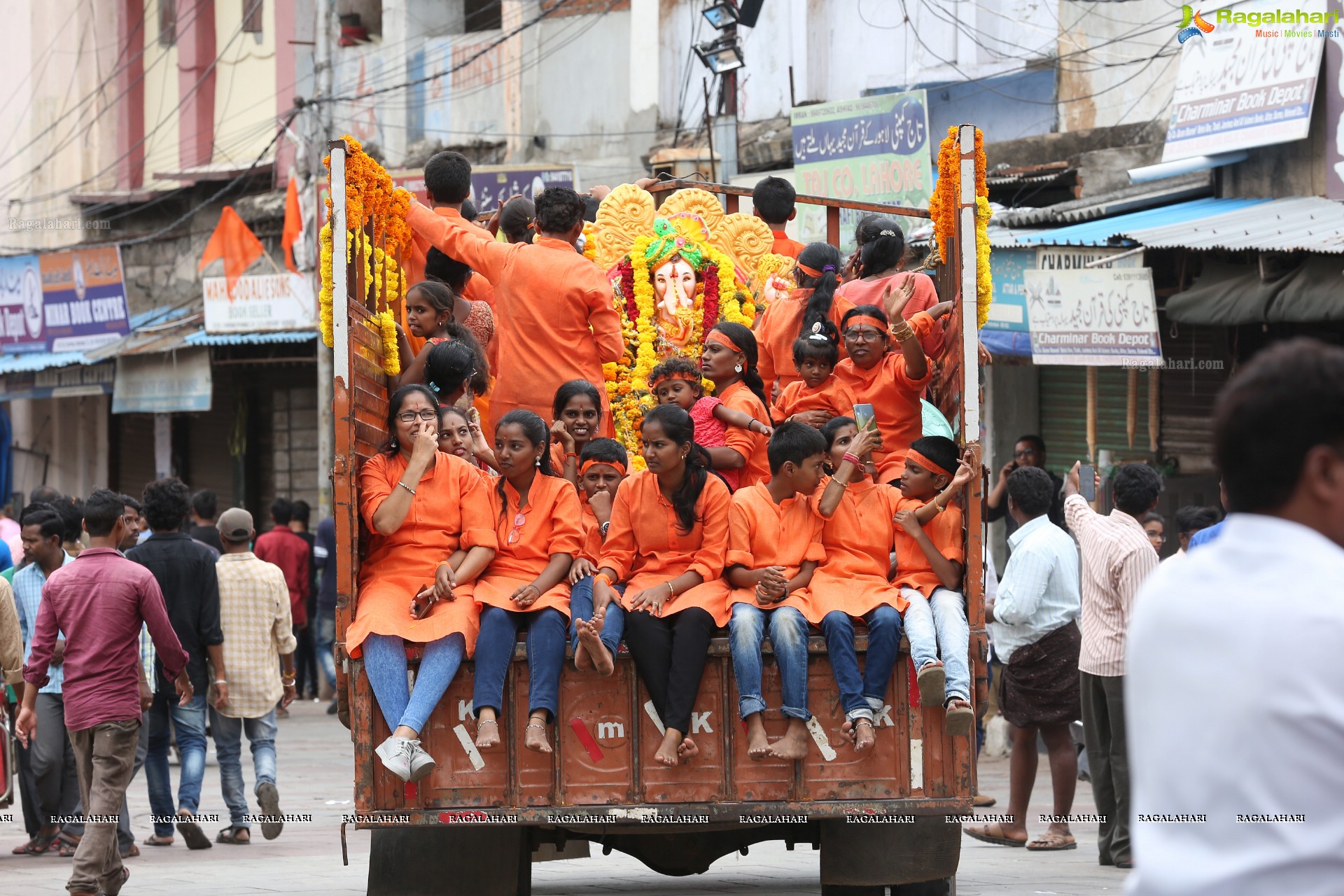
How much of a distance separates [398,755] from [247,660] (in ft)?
14.0

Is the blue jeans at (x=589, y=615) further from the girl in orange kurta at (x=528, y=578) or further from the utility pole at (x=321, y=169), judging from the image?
the utility pole at (x=321, y=169)

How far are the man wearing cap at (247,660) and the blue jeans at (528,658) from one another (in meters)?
3.94

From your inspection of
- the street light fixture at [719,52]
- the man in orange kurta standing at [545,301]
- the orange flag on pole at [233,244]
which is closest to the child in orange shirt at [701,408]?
the man in orange kurta standing at [545,301]

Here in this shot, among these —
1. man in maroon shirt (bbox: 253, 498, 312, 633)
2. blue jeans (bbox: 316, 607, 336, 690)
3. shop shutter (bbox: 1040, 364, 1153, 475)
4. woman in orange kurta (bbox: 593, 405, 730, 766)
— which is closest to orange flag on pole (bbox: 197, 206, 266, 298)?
man in maroon shirt (bbox: 253, 498, 312, 633)

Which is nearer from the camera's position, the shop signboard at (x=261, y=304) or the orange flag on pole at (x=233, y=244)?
the shop signboard at (x=261, y=304)

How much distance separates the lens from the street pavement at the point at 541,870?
777 centimetres

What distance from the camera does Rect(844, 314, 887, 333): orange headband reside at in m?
6.98

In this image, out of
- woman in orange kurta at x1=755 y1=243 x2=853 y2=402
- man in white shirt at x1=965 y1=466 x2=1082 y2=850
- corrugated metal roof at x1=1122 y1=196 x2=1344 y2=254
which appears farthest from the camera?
corrugated metal roof at x1=1122 y1=196 x2=1344 y2=254

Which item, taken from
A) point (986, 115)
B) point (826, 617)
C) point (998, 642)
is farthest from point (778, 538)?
point (986, 115)

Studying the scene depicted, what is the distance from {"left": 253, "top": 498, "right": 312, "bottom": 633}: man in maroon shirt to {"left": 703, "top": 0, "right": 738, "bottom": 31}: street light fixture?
19.9 feet

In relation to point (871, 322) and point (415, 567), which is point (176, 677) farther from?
point (871, 322)

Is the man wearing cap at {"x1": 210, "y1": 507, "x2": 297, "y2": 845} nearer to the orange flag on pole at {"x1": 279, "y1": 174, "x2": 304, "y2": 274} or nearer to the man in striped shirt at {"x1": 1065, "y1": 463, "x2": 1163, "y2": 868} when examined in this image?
the man in striped shirt at {"x1": 1065, "y1": 463, "x2": 1163, "y2": 868}

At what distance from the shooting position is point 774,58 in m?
18.2

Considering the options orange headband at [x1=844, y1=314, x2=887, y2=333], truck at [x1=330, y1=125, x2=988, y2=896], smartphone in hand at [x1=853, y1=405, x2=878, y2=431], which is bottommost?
truck at [x1=330, y1=125, x2=988, y2=896]
